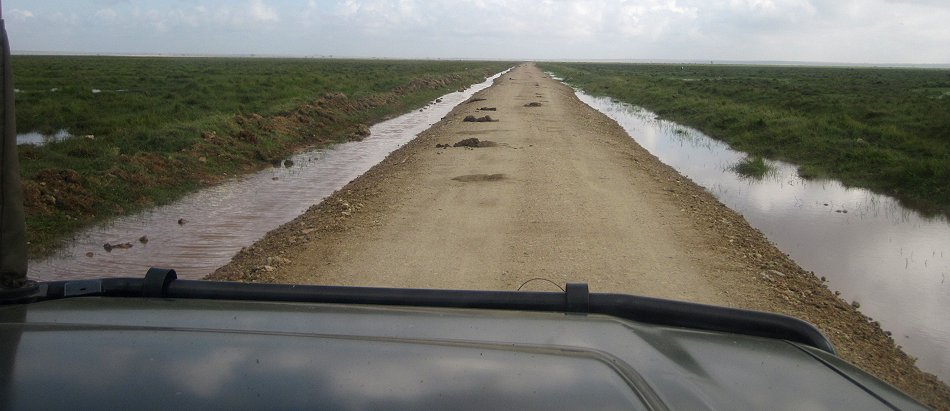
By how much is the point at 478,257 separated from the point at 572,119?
17.3 meters

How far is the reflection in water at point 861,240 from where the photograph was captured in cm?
672

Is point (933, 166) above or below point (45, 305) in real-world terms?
below

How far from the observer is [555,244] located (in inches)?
310

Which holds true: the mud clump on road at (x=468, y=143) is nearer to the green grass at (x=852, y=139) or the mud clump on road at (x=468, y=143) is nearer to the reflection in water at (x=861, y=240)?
the reflection in water at (x=861, y=240)

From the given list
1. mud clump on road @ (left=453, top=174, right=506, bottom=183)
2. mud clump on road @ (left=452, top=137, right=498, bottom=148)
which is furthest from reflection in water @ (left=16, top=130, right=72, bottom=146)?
mud clump on road @ (left=453, top=174, right=506, bottom=183)

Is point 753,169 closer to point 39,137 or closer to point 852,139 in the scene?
point 852,139

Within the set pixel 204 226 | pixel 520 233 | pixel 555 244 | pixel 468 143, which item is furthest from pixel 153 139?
pixel 555 244

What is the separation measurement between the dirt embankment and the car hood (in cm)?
361

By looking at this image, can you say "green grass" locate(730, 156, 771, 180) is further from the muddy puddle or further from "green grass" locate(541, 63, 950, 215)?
the muddy puddle

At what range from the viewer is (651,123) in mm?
26938

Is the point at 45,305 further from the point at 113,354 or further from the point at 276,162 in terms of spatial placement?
the point at 276,162

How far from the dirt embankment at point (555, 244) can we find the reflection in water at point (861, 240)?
464 millimetres

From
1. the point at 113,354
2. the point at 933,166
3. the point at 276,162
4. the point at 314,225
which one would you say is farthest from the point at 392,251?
the point at 933,166

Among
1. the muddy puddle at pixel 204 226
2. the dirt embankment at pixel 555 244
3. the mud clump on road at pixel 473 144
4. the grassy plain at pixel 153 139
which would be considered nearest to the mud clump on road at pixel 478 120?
the grassy plain at pixel 153 139
